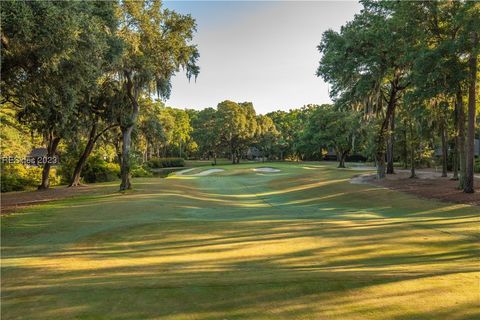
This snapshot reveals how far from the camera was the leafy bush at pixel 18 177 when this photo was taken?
1425 inches

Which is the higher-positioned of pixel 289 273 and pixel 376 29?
pixel 376 29

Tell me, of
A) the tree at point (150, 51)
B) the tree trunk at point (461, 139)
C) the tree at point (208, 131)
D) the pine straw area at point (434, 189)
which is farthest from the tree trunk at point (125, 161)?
the tree at point (208, 131)

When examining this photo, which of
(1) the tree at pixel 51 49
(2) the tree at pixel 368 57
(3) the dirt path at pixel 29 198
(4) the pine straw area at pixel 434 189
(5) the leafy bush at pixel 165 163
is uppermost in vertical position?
(2) the tree at pixel 368 57

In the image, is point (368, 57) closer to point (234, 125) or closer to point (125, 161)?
point (125, 161)

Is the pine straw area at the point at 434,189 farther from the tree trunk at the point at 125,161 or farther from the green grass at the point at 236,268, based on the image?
the tree trunk at the point at 125,161

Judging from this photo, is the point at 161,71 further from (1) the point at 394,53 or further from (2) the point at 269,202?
(1) the point at 394,53

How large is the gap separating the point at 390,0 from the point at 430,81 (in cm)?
542

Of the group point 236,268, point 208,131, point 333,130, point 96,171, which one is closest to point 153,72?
point 96,171

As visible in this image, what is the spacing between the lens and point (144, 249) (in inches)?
388

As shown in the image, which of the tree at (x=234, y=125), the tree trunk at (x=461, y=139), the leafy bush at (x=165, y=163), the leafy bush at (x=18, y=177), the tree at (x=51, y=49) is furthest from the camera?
the tree at (x=234, y=125)

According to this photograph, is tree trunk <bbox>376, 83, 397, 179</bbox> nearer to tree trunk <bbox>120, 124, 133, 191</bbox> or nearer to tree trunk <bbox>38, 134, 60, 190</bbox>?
tree trunk <bbox>120, 124, 133, 191</bbox>

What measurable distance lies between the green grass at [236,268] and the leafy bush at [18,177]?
2375 cm

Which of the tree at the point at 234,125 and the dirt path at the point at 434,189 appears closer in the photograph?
the dirt path at the point at 434,189

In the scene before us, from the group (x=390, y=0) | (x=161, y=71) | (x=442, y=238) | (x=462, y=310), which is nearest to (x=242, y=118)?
(x=161, y=71)
